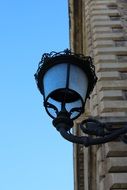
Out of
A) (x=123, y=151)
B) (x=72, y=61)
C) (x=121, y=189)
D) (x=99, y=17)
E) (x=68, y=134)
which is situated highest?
(x=99, y=17)

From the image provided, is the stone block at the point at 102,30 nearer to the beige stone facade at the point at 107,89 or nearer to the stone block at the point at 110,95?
the beige stone facade at the point at 107,89

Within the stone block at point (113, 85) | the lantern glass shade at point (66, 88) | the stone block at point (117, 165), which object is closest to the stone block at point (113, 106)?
the stone block at point (113, 85)

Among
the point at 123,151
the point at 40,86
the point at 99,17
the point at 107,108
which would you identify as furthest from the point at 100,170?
the point at 99,17

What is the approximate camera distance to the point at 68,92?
4.32 m

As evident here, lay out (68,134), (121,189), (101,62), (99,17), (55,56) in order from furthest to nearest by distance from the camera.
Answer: (99,17), (101,62), (121,189), (55,56), (68,134)

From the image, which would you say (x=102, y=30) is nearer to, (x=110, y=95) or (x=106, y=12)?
(x=106, y=12)

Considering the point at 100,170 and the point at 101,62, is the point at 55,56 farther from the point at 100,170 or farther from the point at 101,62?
the point at 101,62

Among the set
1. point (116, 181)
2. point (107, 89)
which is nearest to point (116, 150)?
point (116, 181)

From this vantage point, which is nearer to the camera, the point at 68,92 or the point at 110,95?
the point at 68,92

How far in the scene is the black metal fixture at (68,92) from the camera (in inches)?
169

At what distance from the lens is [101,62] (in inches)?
336

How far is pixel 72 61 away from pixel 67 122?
56 centimetres

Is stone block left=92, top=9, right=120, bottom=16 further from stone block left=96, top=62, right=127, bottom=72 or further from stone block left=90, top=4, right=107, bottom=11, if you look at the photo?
stone block left=96, top=62, right=127, bottom=72

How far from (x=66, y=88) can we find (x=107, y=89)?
11.3 ft
